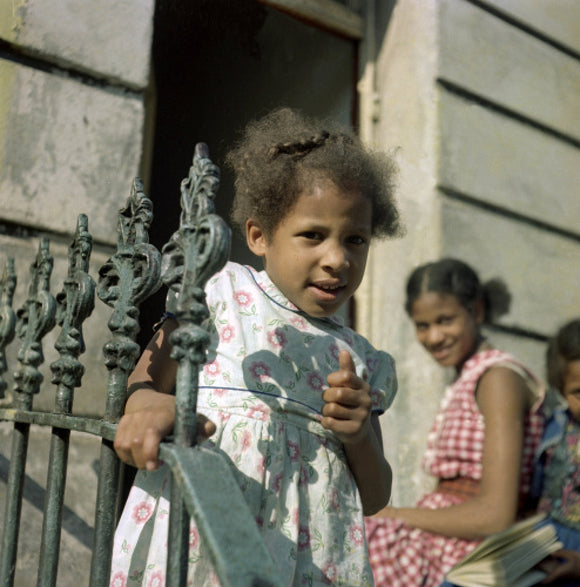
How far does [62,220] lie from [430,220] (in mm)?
1740

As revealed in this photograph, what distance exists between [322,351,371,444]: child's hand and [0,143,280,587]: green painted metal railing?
0.42 meters

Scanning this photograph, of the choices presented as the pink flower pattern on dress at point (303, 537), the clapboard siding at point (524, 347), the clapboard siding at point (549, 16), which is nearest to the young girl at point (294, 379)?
the pink flower pattern on dress at point (303, 537)

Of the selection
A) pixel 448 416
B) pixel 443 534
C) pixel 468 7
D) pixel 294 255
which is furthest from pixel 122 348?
pixel 468 7

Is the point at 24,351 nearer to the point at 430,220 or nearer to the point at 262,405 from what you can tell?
the point at 262,405

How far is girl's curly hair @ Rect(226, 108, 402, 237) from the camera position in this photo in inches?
82.3

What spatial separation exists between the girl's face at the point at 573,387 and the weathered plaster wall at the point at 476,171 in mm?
462

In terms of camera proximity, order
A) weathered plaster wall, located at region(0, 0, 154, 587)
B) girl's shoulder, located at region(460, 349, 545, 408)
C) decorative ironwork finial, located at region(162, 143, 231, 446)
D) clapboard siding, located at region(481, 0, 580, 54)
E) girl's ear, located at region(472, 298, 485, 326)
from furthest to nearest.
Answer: clapboard siding, located at region(481, 0, 580, 54) < girl's ear, located at region(472, 298, 485, 326) < girl's shoulder, located at region(460, 349, 545, 408) < weathered plaster wall, located at region(0, 0, 154, 587) < decorative ironwork finial, located at region(162, 143, 231, 446)

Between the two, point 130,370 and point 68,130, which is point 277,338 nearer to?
point 130,370

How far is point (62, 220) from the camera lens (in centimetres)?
265

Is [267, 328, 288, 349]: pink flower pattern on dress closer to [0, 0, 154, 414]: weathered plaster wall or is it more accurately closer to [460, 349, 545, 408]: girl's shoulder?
[0, 0, 154, 414]: weathered plaster wall

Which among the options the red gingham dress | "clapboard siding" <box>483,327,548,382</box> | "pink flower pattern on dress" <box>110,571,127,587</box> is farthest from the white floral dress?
"clapboard siding" <box>483,327,548,382</box>

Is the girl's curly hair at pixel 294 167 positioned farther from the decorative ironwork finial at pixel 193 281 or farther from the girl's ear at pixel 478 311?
the girl's ear at pixel 478 311

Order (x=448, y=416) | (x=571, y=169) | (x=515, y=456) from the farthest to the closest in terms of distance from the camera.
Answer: (x=571, y=169), (x=448, y=416), (x=515, y=456)

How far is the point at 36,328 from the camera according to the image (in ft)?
6.74
